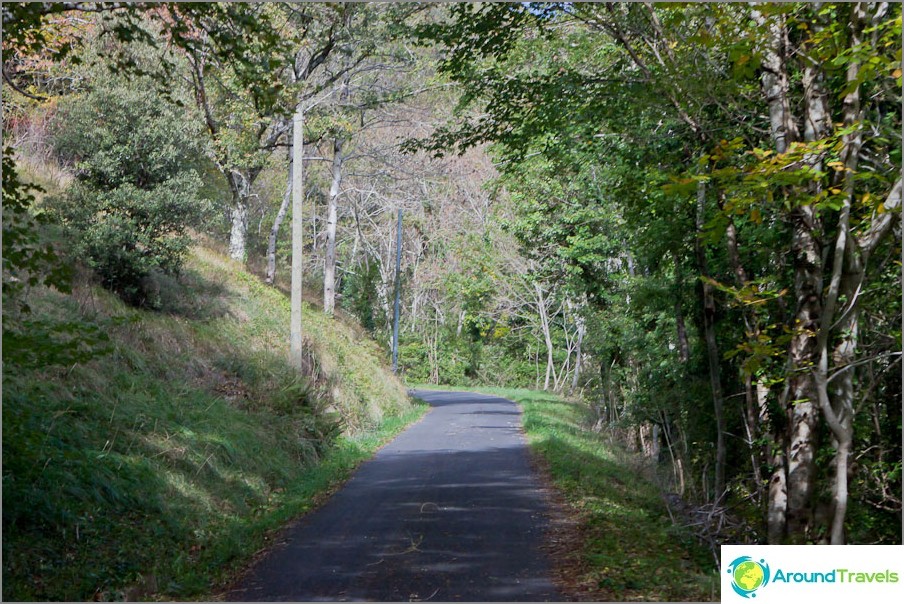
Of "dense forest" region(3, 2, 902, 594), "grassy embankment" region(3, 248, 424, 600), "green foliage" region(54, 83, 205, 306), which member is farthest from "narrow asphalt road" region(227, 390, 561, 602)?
"green foliage" region(54, 83, 205, 306)

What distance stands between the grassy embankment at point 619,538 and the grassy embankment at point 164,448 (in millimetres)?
3867

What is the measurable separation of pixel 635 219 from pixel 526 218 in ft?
49.8

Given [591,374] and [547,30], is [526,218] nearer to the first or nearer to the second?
[591,374]

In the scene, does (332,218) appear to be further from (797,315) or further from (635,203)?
(797,315)

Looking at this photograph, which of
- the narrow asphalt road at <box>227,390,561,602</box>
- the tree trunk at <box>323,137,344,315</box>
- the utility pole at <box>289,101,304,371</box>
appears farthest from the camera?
the tree trunk at <box>323,137,344,315</box>

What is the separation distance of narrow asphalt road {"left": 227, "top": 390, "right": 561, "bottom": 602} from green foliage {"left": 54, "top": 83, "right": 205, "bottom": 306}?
605 centimetres

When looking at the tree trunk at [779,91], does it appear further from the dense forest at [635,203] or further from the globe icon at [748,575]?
the globe icon at [748,575]

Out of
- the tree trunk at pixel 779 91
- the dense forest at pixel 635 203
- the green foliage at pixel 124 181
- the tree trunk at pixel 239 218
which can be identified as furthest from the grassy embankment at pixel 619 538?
the tree trunk at pixel 239 218

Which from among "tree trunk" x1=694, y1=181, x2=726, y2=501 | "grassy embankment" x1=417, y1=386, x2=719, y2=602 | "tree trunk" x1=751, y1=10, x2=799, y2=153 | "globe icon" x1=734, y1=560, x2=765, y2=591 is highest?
"tree trunk" x1=751, y1=10, x2=799, y2=153

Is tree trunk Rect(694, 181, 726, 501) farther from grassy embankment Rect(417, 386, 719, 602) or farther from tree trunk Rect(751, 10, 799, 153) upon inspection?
tree trunk Rect(751, 10, 799, 153)

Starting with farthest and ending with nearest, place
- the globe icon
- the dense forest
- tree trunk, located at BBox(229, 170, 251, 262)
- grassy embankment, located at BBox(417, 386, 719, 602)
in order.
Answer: tree trunk, located at BBox(229, 170, 251, 262) < grassy embankment, located at BBox(417, 386, 719, 602) < the dense forest < the globe icon

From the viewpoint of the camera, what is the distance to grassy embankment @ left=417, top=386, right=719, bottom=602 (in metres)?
8.82

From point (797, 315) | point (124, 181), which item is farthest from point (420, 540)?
point (124, 181)

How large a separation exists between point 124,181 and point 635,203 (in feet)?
33.6
